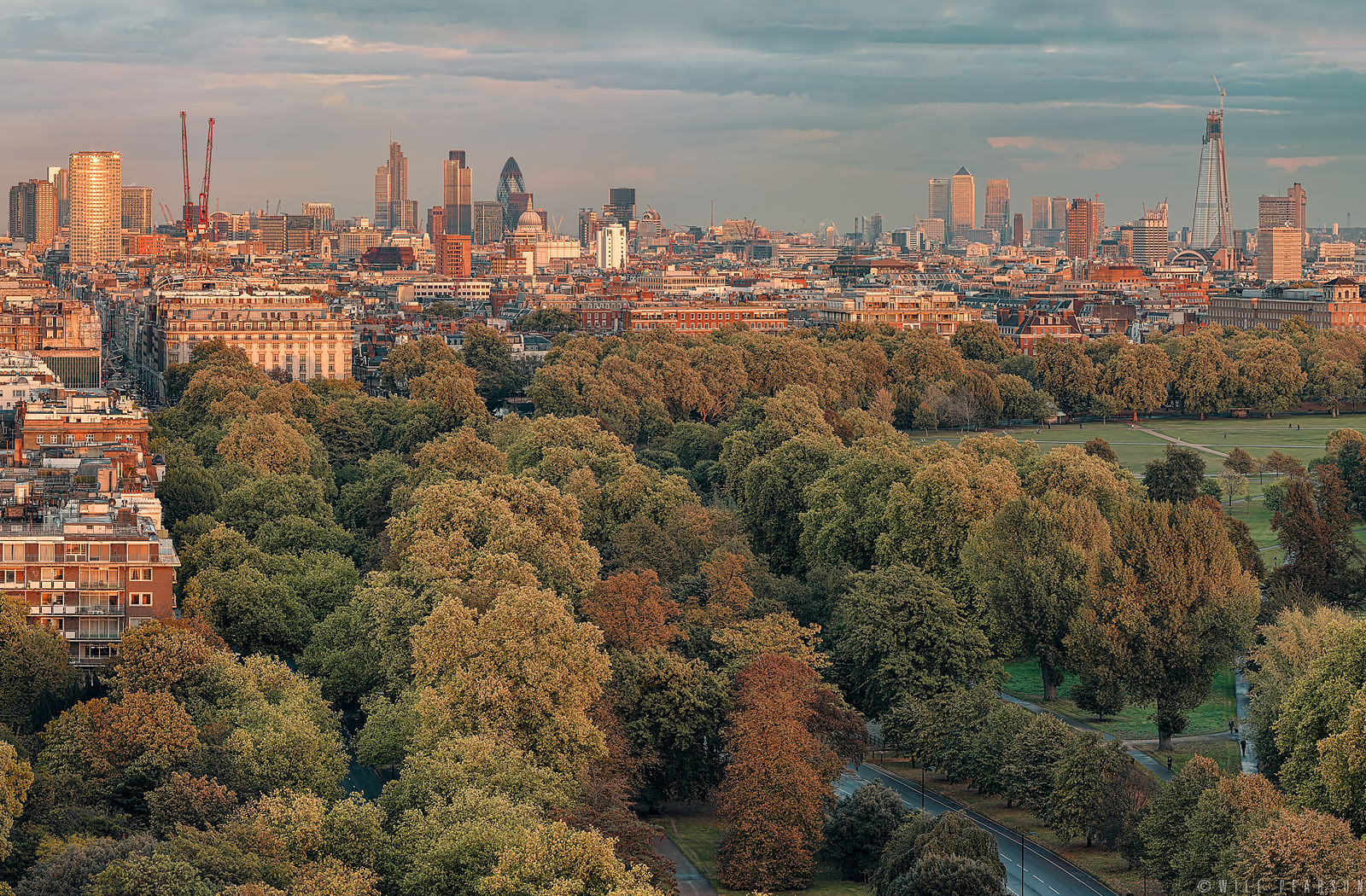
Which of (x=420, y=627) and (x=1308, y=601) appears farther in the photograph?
(x=1308, y=601)

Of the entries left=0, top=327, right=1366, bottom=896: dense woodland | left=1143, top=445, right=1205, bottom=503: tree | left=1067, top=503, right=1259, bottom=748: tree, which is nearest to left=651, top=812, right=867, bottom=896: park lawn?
left=0, top=327, right=1366, bottom=896: dense woodland

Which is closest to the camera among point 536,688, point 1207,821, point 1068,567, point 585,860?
point 585,860

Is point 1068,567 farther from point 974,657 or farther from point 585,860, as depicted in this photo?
point 585,860

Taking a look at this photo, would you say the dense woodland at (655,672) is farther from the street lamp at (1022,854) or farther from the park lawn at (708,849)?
the street lamp at (1022,854)

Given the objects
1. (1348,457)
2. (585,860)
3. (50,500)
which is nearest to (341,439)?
(50,500)

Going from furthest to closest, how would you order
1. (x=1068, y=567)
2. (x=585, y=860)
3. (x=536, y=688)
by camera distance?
(x=1068, y=567) < (x=536, y=688) < (x=585, y=860)

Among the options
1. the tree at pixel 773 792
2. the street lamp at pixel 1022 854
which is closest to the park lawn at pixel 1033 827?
the street lamp at pixel 1022 854

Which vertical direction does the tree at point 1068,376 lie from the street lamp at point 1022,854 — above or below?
above
